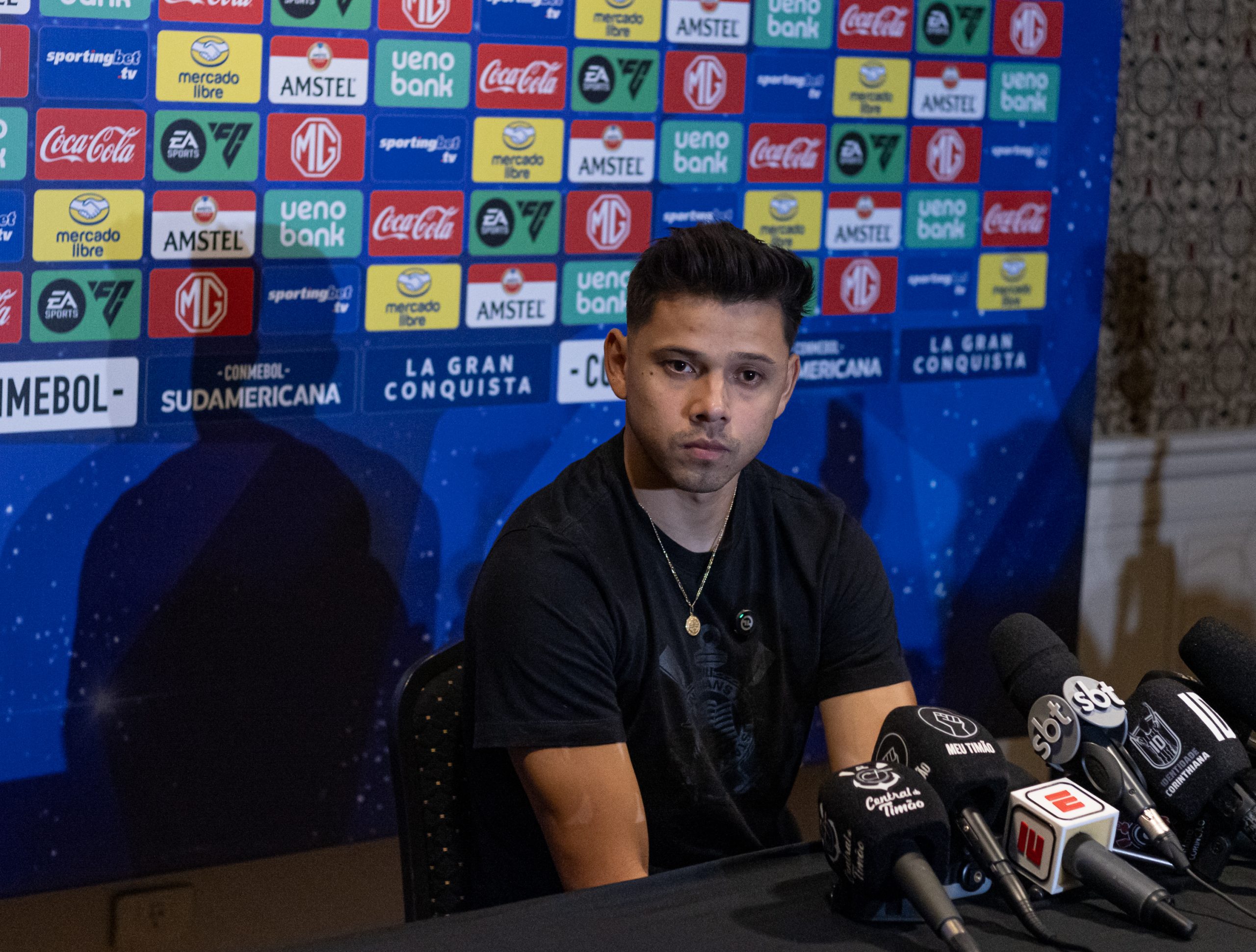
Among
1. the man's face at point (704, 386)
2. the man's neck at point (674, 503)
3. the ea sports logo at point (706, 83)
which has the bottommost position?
the man's neck at point (674, 503)

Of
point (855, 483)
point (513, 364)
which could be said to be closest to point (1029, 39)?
point (855, 483)

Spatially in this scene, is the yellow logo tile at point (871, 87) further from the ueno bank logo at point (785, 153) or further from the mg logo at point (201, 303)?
the mg logo at point (201, 303)

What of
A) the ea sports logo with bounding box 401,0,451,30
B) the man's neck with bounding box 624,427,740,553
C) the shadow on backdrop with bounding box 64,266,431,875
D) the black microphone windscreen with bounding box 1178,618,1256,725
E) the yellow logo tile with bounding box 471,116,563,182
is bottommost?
the shadow on backdrop with bounding box 64,266,431,875

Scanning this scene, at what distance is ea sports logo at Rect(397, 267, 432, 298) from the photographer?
2.31 m

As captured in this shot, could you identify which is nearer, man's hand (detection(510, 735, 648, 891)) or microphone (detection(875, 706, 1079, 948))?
microphone (detection(875, 706, 1079, 948))

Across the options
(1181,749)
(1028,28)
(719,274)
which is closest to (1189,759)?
(1181,749)

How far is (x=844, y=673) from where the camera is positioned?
5.10 ft

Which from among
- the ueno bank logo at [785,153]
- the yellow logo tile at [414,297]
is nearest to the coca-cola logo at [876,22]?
the ueno bank logo at [785,153]

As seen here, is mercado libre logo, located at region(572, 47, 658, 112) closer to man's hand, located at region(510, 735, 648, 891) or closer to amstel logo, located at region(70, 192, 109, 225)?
amstel logo, located at region(70, 192, 109, 225)

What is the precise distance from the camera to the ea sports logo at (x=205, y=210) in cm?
213

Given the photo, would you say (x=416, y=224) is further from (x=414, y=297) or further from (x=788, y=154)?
(x=788, y=154)

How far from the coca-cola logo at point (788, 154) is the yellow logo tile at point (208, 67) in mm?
892

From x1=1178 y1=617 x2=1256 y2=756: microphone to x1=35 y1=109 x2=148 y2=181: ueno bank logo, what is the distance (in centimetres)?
158

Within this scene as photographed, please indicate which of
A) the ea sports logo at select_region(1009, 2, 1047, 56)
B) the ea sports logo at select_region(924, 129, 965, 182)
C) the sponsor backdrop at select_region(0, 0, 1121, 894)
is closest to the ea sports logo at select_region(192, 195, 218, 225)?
the sponsor backdrop at select_region(0, 0, 1121, 894)
